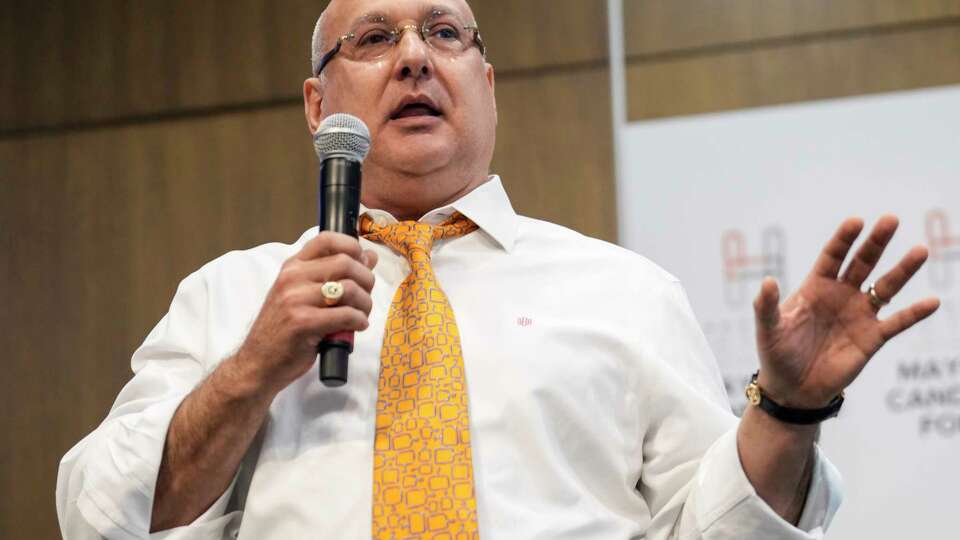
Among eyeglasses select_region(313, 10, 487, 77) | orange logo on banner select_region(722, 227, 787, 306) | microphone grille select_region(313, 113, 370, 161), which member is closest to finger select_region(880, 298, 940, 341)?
microphone grille select_region(313, 113, 370, 161)

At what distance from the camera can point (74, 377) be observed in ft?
11.3

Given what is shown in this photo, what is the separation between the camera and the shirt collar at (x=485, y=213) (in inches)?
67.1

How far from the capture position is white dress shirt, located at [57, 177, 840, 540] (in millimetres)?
1420

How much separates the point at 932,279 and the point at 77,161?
244 centimetres

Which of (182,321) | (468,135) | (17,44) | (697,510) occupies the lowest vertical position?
(697,510)

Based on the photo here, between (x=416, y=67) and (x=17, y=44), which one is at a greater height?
(x=17, y=44)

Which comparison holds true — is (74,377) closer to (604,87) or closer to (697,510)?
(604,87)

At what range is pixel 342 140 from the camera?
4.61 ft

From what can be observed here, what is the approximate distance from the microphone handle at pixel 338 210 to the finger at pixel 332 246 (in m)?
0.04

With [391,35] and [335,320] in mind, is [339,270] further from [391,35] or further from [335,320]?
[391,35]

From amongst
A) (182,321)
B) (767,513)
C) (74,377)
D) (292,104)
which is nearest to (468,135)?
(182,321)

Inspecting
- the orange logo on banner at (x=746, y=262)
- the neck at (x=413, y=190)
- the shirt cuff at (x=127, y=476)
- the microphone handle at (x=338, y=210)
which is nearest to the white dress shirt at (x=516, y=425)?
the shirt cuff at (x=127, y=476)

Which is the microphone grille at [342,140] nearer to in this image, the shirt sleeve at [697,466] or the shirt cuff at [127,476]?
the shirt cuff at [127,476]

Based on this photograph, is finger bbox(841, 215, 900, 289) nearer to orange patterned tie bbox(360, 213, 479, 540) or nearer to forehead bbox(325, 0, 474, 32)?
orange patterned tie bbox(360, 213, 479, 540)
